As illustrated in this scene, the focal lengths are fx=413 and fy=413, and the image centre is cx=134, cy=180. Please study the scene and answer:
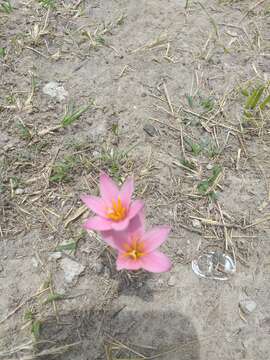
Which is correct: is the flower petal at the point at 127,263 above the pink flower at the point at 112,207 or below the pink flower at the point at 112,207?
below

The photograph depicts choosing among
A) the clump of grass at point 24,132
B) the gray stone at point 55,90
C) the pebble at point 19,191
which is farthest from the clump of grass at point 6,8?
the pebble at point 19,191

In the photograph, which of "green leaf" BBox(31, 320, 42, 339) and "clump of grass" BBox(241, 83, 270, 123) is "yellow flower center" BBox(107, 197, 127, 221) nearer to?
"green leaf" BBox(31, 320, 42, 339)

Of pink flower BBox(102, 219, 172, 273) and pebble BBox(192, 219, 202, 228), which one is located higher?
pink flower BBox(102, 219, 172, 273)

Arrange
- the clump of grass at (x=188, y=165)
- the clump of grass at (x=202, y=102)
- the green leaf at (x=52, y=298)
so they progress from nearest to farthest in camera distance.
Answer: the green leaf at (x=52, y=298)
the clump of grass at (x=188, y=165)
the clump of grass at (x=202, y=102)

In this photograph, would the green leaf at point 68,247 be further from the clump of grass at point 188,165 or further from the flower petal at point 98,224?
the clump of grass at point 188,165

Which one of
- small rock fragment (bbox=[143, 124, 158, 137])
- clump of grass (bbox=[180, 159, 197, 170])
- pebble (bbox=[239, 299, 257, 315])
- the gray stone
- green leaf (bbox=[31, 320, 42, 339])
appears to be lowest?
pebble (bbox=[239, 299, 257, 315])

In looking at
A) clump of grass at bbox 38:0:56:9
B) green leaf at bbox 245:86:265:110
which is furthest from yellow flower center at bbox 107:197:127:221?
clump of grass at bbox 38:0:56:9
